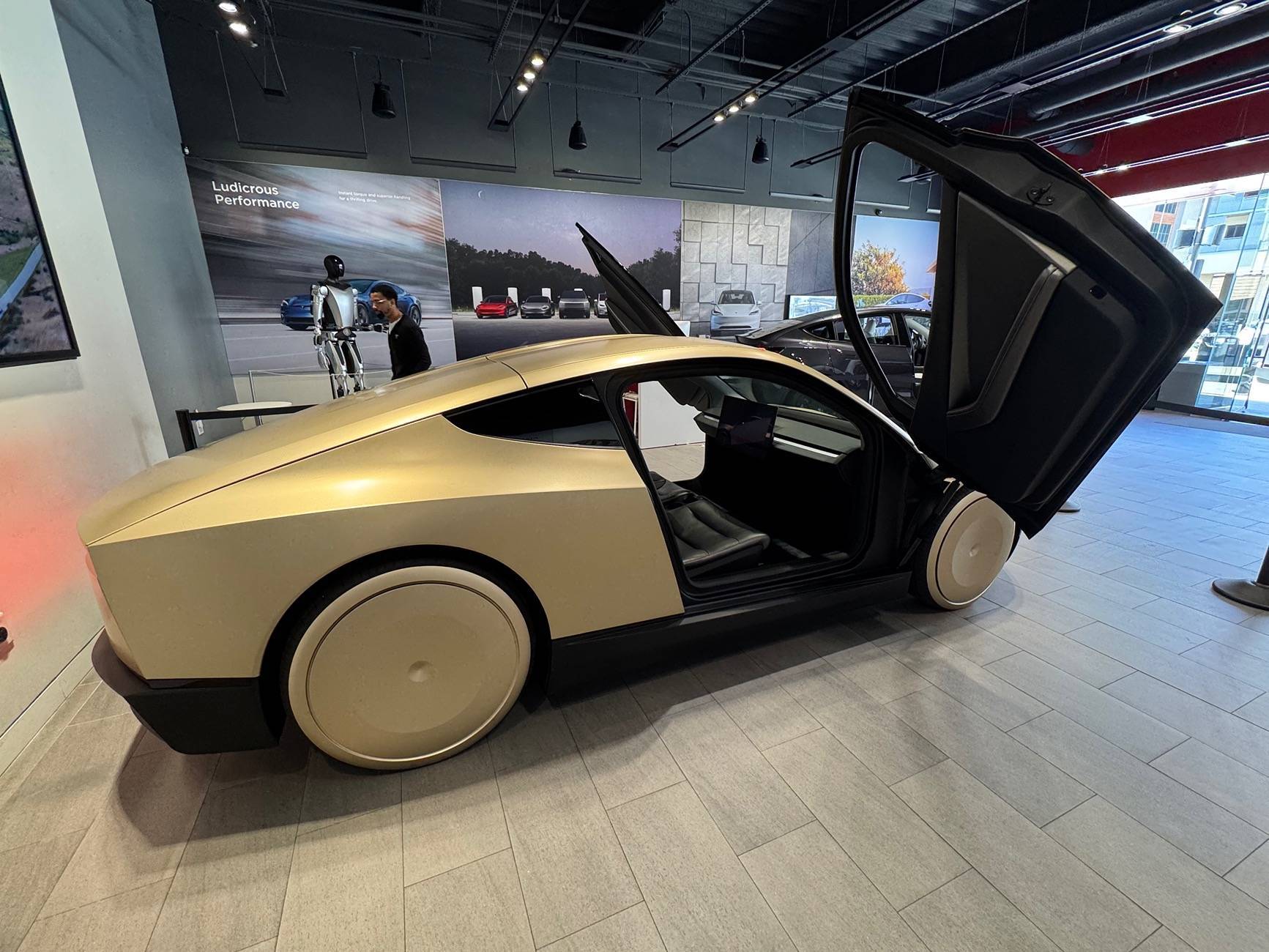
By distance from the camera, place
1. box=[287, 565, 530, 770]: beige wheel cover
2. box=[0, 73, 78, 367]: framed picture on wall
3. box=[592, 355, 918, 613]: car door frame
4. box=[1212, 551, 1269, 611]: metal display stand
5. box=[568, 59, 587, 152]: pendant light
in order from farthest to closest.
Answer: box=[568, 59, 587, 152]: pendant light < box=[1212, 551, 1269, 611]: metal display stand < box=[0, 73, 78, 367]: framed picture on wall < box=[592, 355, 918, 613]: car door frame < box=[287, 565, 530, 770]: beige wheel cover

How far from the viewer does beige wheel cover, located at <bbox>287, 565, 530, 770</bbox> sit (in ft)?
4.33

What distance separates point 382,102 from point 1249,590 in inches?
290

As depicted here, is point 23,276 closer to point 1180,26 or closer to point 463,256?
point 463,256

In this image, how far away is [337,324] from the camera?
15.3 ft

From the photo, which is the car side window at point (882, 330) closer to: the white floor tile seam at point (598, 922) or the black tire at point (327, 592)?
the black tire at point (327, 592)

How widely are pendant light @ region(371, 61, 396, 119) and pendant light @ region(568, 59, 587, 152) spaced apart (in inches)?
73.9

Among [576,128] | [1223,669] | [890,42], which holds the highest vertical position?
[890,42]

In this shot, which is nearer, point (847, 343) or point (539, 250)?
point (847, 343)

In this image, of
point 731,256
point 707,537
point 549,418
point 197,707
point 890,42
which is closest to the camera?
point 197,707

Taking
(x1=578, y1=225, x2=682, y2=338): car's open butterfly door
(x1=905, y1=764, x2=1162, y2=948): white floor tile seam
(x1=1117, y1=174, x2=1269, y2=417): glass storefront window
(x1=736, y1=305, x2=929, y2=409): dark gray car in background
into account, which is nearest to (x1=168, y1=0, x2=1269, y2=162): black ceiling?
(x1=1117, y1=174, x2=1269, y2=417): glass storefront window

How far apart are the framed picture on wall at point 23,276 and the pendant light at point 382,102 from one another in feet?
13.3

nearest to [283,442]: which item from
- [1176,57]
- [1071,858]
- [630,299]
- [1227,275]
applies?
[630,299]

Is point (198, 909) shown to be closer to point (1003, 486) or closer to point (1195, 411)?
point (1003, 486)

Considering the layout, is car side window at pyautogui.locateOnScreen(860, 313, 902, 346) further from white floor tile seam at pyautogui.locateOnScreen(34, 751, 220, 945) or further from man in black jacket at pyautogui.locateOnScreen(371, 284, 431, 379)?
white floor tile seam at pyautogui.locateOnScreen(34, 751, 220, 945)
